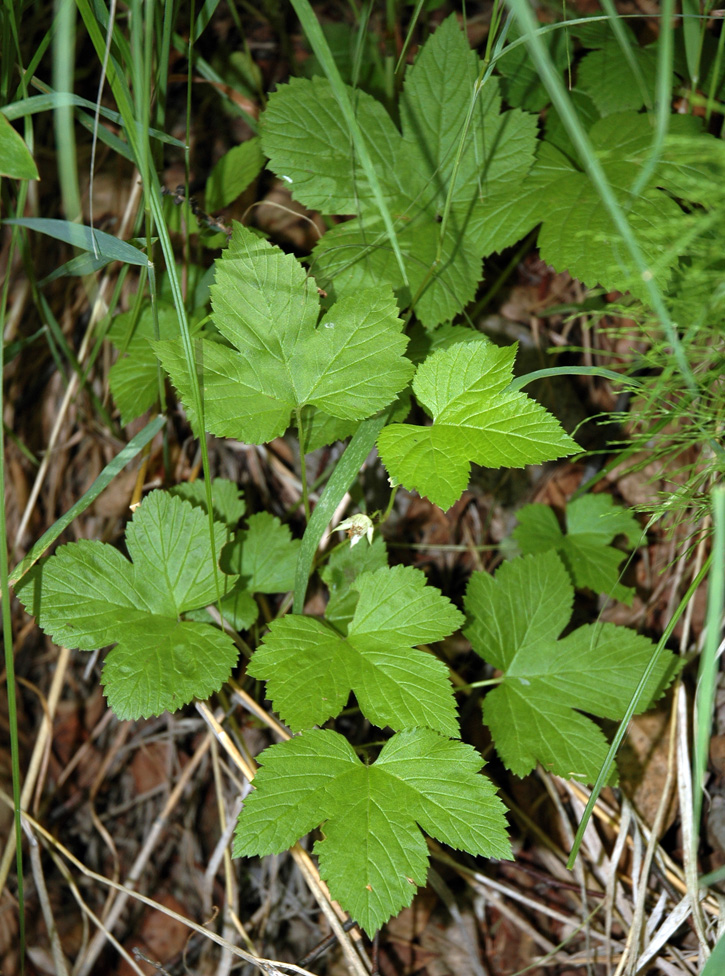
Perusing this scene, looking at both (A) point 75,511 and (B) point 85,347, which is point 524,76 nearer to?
(B) point 85,347

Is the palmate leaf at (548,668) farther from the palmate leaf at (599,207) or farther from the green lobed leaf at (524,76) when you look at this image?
the green lobed leaf at (524,76)

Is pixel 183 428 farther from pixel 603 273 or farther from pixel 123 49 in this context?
pixel 603 273

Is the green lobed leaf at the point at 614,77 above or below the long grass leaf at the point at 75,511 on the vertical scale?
above

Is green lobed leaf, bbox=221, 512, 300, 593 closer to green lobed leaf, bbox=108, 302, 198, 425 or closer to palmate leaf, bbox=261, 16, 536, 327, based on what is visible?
green lobed leaf, bbox=108, 302, 198, 425

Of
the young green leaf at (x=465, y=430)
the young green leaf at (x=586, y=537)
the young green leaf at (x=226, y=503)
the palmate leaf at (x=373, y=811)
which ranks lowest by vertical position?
the palmate leaf at (x=373, y=811)

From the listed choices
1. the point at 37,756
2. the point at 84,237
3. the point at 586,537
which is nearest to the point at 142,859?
the point at 37,756

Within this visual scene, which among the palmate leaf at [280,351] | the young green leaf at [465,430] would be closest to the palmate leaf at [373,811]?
the young green leaf at [465,430]
